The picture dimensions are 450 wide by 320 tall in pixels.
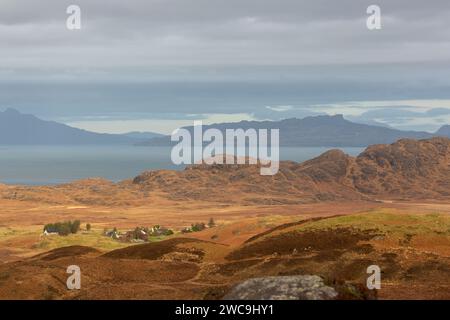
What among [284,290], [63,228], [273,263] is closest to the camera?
[284,290]

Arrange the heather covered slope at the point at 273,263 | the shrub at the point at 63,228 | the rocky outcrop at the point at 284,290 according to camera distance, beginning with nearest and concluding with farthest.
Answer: the rocky outcrop at the point at 284,290 < the heather covered slope at the point at 273,263 < the shrub at the point at 63,228

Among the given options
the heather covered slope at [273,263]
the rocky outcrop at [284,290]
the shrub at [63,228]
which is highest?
the rocky outcrop at [284,290]

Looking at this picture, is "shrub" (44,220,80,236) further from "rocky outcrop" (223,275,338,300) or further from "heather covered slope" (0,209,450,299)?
"rocky outcrop" (223,275,338,300)

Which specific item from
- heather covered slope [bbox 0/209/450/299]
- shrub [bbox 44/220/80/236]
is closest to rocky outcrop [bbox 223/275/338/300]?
heather covered slope [bbox 0/209/450/299]

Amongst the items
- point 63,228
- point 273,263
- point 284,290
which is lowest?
point 63,228

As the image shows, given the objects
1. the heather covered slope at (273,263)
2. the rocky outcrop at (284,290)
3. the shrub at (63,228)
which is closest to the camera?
the rocky outcrop at (284,290)

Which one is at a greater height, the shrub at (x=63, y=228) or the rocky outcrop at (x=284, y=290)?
the rocky outcrop at (x=284, y=290)

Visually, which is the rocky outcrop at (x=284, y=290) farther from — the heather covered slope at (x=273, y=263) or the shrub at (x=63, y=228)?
the shrub at (x=63, y=228)

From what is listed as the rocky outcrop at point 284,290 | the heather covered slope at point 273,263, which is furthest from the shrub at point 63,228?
the rocky outcrop at point 284,290

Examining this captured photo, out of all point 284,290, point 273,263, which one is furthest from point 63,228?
point 284,290

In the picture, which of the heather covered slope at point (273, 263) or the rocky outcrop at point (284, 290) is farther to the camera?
the heather covered slope at point (273, 263)

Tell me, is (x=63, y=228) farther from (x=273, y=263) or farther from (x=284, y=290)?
(x=284, y=290)

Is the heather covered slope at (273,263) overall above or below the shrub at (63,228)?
above
